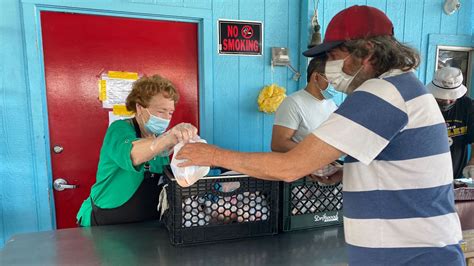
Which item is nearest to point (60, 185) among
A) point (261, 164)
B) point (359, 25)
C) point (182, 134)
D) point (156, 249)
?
point (156, 249)

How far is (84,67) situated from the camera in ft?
7.82

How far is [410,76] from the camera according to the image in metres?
0.93

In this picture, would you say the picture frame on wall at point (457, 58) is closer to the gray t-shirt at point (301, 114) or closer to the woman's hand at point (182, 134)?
the gray t-shirt at point (301, 114)

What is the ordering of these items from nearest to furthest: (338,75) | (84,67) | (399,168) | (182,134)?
(399,168) → (338,75) → (182,134) → (84,67)

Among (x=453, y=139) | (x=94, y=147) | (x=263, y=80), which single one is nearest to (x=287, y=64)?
(x=263, y=80)

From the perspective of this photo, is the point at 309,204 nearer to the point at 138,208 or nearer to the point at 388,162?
the point at 388,162

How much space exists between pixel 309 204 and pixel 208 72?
5.04 feet

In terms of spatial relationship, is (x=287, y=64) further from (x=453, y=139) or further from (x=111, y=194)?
(x=111, y=194)

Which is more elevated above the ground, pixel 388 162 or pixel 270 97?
pixel 270 97

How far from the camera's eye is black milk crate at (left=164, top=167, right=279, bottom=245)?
1.20m

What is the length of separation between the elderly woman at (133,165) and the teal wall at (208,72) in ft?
3.12

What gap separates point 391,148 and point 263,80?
1.98 m

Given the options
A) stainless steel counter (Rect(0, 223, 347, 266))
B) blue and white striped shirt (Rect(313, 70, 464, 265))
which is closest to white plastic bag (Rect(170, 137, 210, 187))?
stainless steel counter (Rect(0, 223, 347, 266))

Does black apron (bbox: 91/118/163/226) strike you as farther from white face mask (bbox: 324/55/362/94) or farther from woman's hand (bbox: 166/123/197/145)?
white face mask (bbox: 324/55/362/94)
